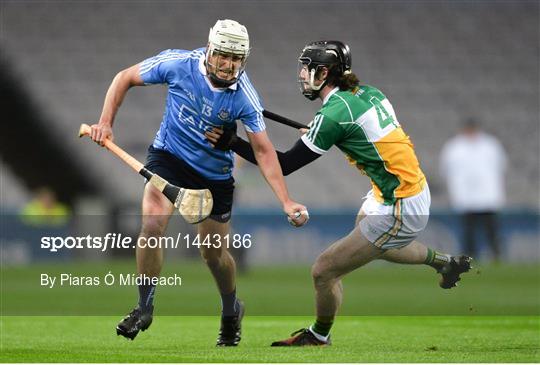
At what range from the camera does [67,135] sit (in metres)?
21.9

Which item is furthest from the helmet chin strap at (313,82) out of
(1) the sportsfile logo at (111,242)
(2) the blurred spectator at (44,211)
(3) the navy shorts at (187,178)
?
(2) the blurred spectator at (44,211)

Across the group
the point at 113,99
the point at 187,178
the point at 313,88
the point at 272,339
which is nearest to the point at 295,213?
the point at 313,88

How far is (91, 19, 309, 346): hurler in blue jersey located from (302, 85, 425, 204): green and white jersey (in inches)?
15.6

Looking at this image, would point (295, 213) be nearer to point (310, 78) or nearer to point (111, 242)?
point (310, 78)

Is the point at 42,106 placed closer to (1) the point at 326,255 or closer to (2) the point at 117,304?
(2) the point at 117,304

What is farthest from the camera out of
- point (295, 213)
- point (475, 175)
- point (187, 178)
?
point (475, 175)

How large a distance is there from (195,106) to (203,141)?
0.83 feet

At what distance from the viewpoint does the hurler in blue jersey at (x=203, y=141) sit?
24.3ft

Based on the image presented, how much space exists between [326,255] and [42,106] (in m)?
15.6

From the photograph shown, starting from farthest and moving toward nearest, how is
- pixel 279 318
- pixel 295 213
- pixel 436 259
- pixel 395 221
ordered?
pixel 279 318 → pixel 436 259 → pixel 395 221 → pixel 295 213

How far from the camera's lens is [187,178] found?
25.8ft

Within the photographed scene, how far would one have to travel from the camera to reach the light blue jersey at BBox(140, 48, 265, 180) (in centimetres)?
754

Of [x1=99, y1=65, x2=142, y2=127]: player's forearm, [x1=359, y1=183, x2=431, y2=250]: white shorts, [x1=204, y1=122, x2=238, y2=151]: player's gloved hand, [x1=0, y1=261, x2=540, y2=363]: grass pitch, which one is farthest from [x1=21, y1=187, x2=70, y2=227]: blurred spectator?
[x1=359, y1=183, x2=431, y2=250]: white shorts

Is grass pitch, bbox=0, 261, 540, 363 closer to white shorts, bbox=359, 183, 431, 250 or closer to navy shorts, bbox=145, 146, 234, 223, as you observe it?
white shorts, bbox=359, 183, 431, 250
